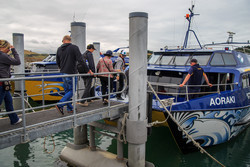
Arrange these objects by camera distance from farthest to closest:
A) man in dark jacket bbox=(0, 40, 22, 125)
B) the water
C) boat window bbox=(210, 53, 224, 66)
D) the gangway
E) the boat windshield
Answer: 1. the boat windshield
2. boat window bbox=(210, 53, 224, 66)
3. the water
4. man in dark jacket bbox=(0, 40, 22, 125)
5. the gangway

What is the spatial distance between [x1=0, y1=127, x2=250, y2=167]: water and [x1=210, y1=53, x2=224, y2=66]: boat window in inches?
123

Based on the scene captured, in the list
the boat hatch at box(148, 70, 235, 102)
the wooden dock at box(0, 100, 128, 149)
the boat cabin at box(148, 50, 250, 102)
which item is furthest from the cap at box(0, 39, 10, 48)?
the boat hatch at box(148, 70, 235, 102)

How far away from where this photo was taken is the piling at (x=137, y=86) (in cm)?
454

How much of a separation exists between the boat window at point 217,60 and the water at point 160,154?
3125mm

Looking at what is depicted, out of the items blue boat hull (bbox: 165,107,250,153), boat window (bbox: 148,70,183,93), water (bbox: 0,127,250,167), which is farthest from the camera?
boat window (bbox: 148,70,183,93)

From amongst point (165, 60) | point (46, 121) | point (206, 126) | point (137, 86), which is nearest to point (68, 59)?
point (46, 121)

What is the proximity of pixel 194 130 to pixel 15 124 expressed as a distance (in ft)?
16.3

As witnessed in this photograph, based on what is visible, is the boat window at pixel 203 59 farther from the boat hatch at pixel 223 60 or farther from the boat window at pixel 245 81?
the boat window at pixel 245 81

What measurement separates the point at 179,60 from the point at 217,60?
142 centimetres

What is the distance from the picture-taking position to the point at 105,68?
218 inches

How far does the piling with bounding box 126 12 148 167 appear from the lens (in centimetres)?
454

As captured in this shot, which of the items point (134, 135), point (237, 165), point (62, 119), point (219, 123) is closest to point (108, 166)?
point (134, 135)

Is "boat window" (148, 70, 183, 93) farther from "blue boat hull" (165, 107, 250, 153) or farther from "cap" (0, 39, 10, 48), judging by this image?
"cap" (0, 39, 10, 48)

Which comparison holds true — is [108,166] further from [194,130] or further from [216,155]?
[216,155]
